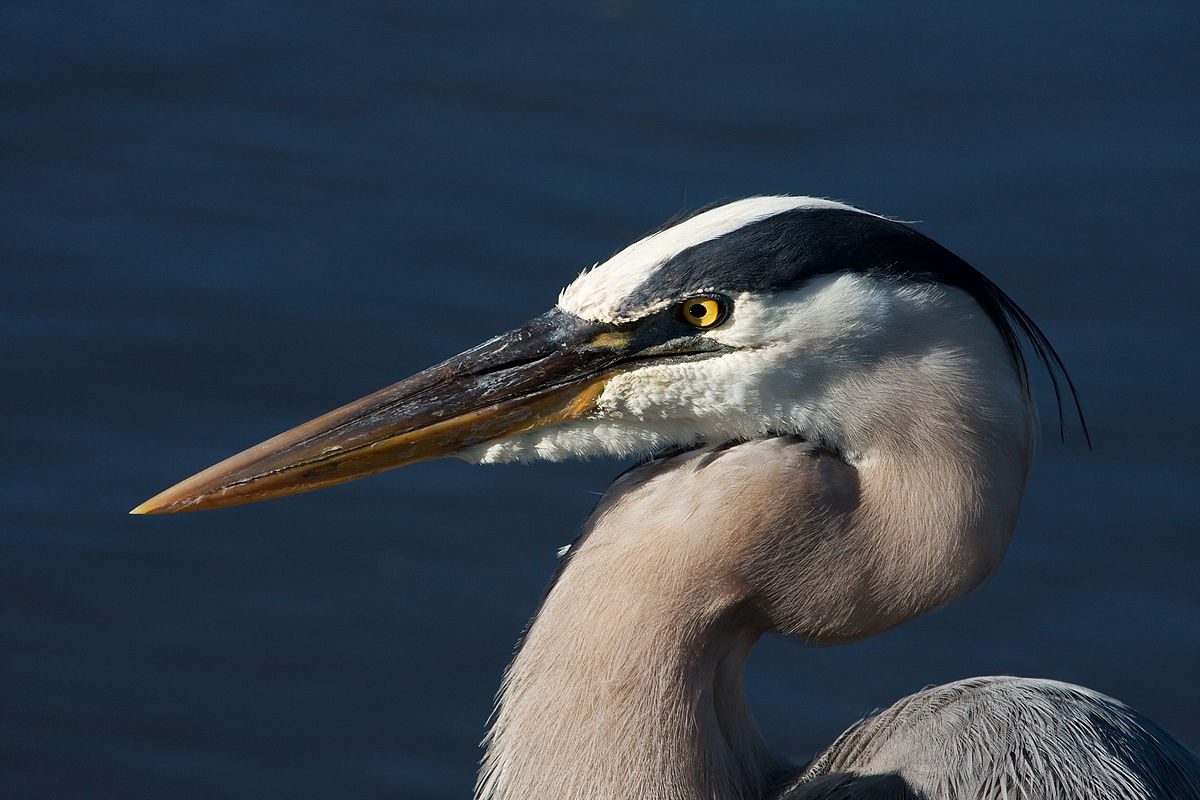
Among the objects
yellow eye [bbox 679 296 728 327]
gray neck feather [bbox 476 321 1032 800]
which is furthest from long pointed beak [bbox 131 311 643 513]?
gray neck feather [bbox 476 321 1032 800]

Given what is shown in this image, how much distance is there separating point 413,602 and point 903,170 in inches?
109

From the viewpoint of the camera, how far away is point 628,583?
2.80 metres

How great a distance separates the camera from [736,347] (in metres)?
2.78

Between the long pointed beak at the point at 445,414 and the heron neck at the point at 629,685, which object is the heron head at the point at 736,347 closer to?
the long pointed beak at the point at 445,414

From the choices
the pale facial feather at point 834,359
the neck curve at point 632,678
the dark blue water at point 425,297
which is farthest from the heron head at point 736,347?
the dark blue water at point 425,297

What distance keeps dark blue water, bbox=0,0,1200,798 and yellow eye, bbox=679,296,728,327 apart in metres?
2.43

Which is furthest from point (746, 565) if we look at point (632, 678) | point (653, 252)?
point (653, 252)

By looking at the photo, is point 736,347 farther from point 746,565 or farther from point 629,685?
point 629,685

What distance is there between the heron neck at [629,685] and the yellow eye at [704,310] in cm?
43

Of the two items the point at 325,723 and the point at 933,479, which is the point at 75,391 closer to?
the point at 325,723

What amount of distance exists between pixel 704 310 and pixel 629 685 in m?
0.70

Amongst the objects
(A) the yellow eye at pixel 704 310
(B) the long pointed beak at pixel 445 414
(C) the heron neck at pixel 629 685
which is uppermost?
(A) the yellow eye at pixel 704 310

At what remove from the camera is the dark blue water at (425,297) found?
4.95m

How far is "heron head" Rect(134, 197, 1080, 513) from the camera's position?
273cm
